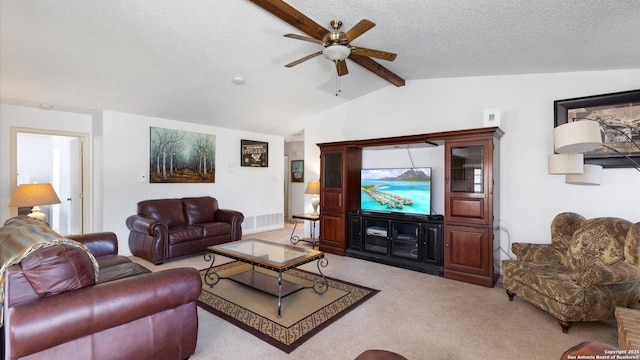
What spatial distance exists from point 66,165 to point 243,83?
3.94 metres

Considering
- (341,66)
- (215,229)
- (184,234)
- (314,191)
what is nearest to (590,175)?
(341,66)

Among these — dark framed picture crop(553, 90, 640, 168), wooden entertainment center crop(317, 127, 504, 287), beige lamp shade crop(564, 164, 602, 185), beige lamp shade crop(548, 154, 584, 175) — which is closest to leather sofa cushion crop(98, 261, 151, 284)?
wooden entertainment center crop(317, 127, 504, 287)

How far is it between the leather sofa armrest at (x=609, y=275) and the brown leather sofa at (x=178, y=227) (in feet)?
15.1

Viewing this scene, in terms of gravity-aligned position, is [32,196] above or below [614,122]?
below

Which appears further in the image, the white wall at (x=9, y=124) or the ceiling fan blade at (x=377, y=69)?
the white wall at (x=9, y=124)

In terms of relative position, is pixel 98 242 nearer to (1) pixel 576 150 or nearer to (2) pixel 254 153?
(2) pixel 254 153

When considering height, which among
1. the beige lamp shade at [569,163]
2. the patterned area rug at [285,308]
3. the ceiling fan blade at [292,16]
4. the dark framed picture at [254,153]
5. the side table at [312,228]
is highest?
the ceiling fan blade at [292,16]

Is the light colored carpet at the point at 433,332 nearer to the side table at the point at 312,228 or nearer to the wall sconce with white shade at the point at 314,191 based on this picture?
the side table at the point at 312,228

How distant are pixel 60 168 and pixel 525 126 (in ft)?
26.1

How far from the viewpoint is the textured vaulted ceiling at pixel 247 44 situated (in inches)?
96.4

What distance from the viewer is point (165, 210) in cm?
489

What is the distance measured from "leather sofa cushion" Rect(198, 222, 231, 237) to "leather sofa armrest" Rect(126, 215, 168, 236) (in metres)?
0.63

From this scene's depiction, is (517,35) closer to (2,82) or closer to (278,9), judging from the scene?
(278,9)

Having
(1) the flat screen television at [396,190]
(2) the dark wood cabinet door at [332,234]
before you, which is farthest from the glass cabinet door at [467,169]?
(2) the dark wood cabinet door at [332,234]
